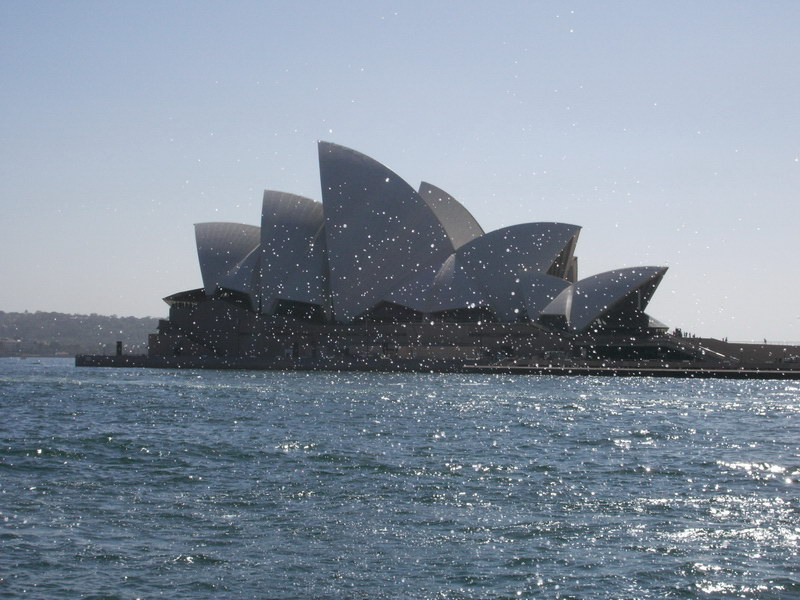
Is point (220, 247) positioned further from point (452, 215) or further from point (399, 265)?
point (452, 215)

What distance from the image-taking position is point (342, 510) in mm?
11578

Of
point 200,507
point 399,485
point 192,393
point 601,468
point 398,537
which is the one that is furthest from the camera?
point 192,393

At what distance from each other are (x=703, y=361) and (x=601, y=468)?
40.1 metres

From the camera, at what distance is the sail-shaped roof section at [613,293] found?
54438mm

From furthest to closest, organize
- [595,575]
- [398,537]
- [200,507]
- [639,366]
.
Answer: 1. [639,366]
2. [200,507]
3. [398,537]
4. [595,575]

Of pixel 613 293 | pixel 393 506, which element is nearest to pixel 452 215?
pixel 613 293

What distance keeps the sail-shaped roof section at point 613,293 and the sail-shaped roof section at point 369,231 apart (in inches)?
300

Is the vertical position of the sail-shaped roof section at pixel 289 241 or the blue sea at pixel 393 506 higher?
the sail-shaped roof section at pixel 289 241

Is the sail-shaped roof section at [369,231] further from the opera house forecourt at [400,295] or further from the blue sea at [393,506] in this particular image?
the blue sea at [393,506]

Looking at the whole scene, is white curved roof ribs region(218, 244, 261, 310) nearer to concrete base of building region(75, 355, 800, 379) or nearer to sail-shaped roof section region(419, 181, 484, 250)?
concrete base of building region(75, 355, 800, 379)

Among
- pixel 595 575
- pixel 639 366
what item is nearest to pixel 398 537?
pixel 595 575

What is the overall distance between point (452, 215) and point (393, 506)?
49.0 metres

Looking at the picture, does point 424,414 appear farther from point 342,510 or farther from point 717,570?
point 717,570

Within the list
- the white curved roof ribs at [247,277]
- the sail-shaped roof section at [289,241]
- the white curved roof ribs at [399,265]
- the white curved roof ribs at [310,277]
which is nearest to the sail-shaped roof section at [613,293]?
the white curved roof ribs at [399,265]
